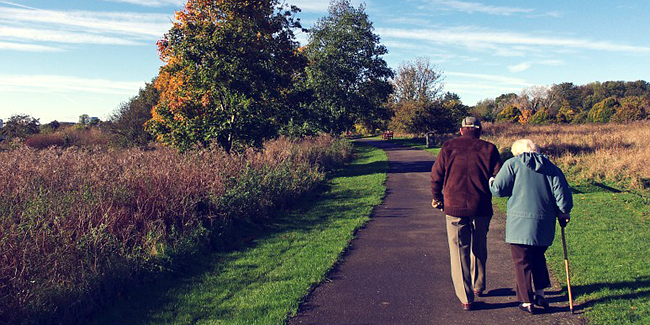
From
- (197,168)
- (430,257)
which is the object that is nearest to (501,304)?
(430,257)

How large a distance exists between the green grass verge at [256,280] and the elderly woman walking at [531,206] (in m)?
2.54

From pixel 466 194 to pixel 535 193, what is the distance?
69 centimetres

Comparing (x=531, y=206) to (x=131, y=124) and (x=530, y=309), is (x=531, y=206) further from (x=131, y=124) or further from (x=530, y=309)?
(x=131, y=124)

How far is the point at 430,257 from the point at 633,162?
12745 millimetres

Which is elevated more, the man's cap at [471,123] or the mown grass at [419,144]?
the man's cap at [471,123]

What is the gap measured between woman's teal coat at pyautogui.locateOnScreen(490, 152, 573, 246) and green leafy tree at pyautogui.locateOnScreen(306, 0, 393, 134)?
2610cm

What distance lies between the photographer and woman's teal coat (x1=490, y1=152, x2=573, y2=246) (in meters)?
4.53

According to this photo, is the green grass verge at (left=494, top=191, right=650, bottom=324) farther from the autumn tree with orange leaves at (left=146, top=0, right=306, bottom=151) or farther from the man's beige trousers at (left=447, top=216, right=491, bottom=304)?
the autumn tree with orange leaves at (left=146, top=0, right=306, bottom=151)

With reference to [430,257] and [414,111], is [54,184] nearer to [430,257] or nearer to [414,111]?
[430,257]

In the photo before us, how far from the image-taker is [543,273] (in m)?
4.72

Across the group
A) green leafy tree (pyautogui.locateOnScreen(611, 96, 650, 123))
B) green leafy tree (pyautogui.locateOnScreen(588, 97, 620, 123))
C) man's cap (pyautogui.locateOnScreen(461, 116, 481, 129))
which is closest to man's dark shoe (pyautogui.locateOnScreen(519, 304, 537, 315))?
man's cap (pyautogui.locateOnScreen(461, 116, 481, 129))

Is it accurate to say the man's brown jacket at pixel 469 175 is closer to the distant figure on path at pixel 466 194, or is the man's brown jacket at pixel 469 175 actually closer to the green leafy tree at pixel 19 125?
the distant figure on path at pixel 466 194

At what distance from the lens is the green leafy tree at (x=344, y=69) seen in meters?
31.7

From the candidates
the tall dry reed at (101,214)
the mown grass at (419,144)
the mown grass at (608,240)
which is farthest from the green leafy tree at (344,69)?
the tall dry reed at (101,214)
